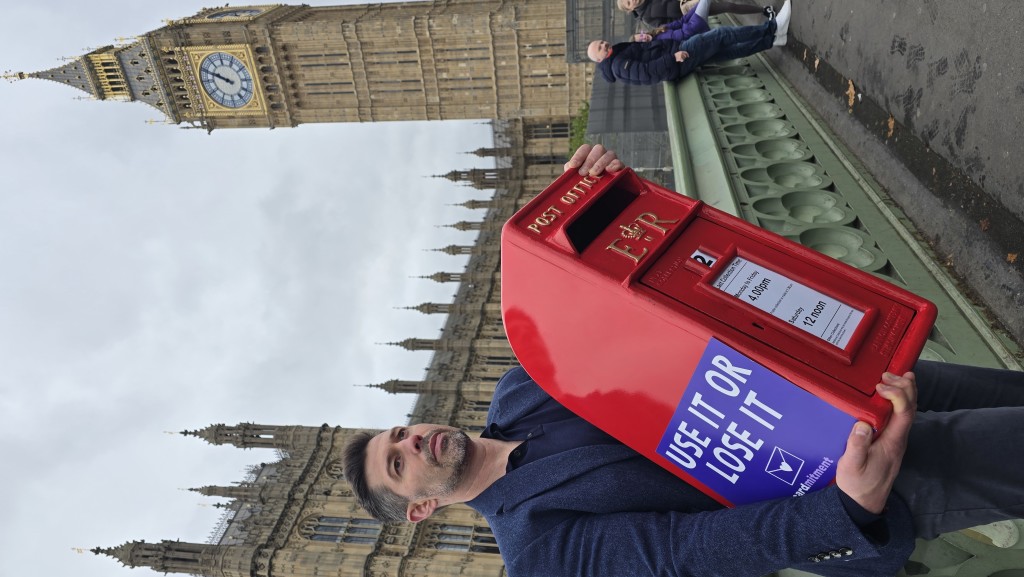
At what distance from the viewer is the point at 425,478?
2.66m

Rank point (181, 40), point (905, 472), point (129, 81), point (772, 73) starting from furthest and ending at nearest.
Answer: point (129, 81), point (181, 40), point (772, 73), point (905, 472)

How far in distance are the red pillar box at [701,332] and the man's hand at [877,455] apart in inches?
1.5

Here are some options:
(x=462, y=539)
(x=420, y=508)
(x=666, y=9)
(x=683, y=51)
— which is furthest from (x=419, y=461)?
(x=462, y=539)

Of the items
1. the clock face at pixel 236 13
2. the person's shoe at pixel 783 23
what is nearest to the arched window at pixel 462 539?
the person's shoe at pixel 783 23

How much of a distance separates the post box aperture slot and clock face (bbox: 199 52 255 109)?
1349 inches

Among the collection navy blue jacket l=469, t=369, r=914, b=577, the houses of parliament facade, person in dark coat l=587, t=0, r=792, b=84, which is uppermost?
person in dark coat l=587, t=0, r=792, b=84

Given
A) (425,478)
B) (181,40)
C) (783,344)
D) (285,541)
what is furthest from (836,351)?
(181,40)

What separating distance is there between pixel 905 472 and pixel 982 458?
0.70ft

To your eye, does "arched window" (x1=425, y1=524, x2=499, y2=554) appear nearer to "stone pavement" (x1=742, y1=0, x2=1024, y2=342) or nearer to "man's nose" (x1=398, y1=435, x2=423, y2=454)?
"stone pavement" (x1=742, y1=0, x2=1024, y2=342)

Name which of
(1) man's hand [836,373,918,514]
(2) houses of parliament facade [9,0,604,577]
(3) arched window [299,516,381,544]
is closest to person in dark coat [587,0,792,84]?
(1) man's hand [836,373,918,514]

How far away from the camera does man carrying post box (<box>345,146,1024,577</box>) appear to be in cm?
161

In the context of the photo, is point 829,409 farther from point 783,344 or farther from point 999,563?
point 999,563

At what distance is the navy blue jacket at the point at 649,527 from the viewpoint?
1642 millimetres

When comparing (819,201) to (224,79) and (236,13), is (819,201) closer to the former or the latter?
(224,79)
